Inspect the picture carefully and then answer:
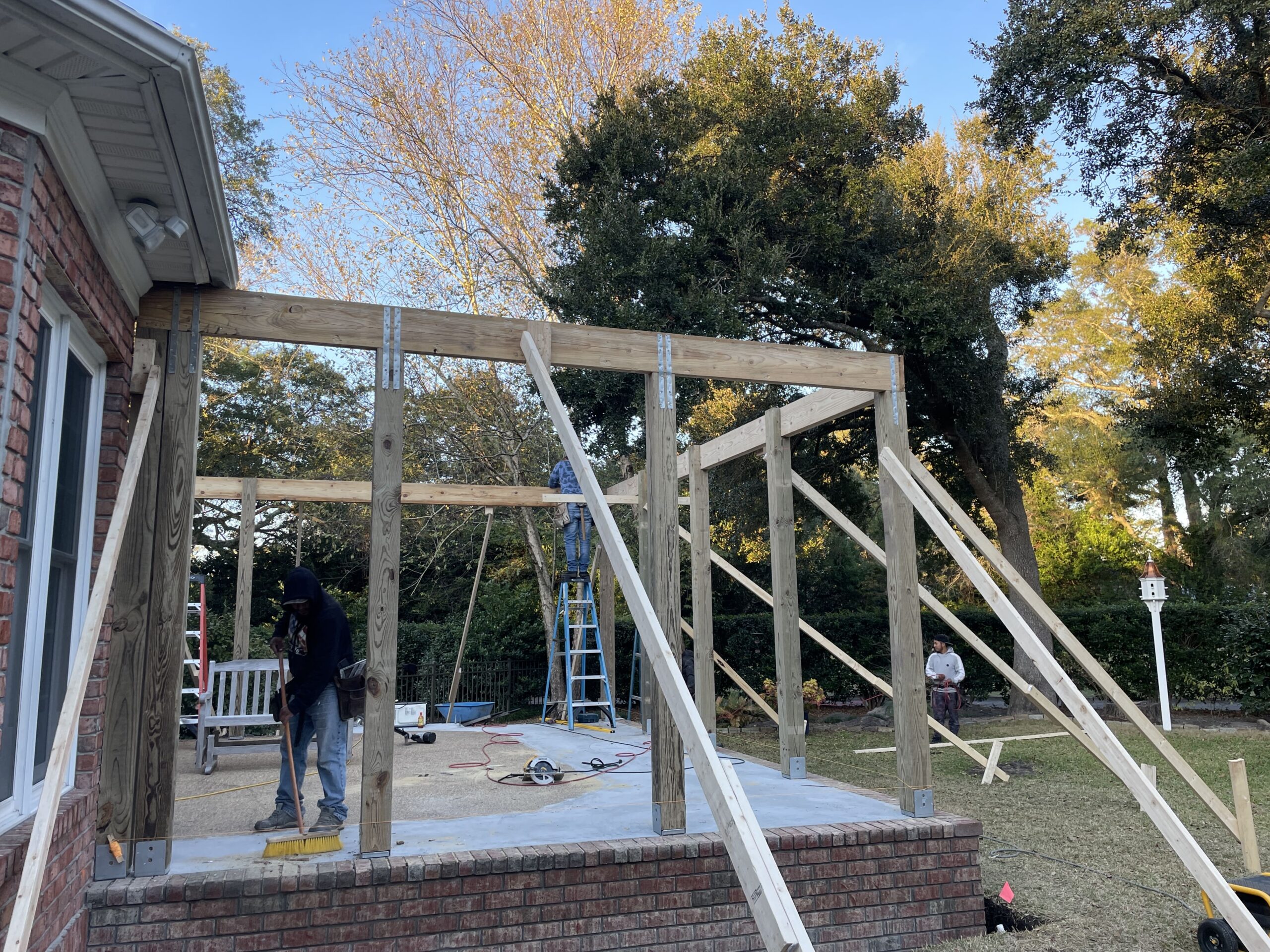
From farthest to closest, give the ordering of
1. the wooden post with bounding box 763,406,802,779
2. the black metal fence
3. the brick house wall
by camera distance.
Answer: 1. the black metal fence
2. the wooden post with bounding box 763,406,802,779
3. the brick house wall

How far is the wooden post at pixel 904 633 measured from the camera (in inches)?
184

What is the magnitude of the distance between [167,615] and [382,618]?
879 millimetres

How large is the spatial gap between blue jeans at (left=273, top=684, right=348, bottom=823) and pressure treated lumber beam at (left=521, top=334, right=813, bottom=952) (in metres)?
2.02

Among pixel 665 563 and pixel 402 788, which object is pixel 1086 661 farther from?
pixel 402 788

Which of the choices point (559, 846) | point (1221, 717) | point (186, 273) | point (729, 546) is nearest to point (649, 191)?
point (729, 546)

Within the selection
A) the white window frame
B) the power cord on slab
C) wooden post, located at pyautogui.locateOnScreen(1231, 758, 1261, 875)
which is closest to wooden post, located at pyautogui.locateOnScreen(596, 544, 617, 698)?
the power cord on slab

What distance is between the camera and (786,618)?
19.9 ft

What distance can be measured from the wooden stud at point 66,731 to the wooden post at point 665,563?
2281 millimetres

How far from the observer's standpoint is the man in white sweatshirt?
34.0 feet

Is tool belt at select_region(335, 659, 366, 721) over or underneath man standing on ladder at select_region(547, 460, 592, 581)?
underneath

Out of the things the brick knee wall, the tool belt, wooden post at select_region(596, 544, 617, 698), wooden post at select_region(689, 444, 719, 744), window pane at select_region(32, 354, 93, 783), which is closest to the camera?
window pane at select_region(32, 354, 93, 783)

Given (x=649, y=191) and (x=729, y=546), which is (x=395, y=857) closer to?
(x=649, y=191)

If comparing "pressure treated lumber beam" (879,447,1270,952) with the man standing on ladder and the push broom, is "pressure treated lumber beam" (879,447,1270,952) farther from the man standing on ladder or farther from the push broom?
the man standing on ladder

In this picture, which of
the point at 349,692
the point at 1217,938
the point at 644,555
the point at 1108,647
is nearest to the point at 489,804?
the point at 349,692
